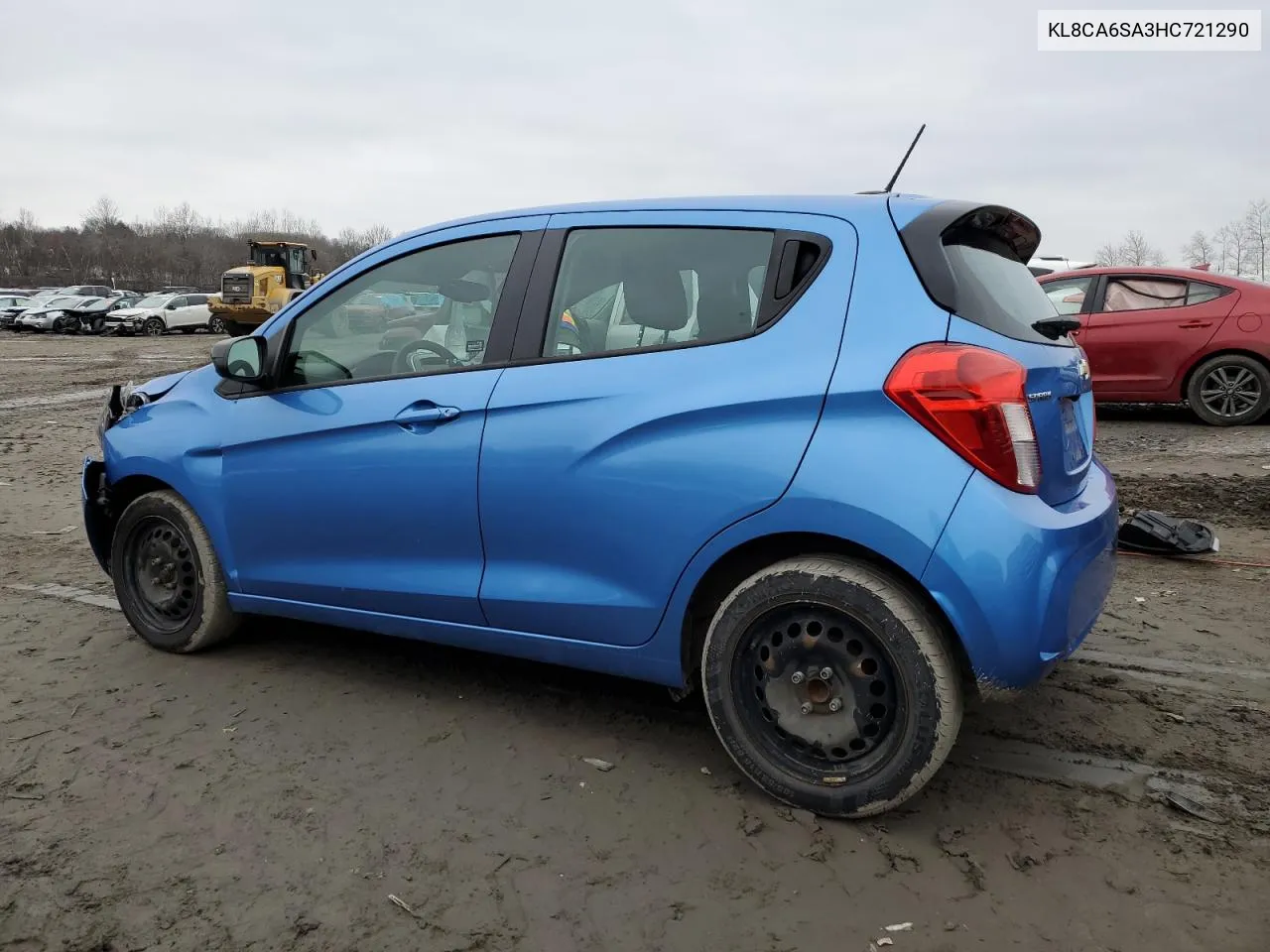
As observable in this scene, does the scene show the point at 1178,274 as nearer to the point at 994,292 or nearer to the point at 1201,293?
the point at 1201,293

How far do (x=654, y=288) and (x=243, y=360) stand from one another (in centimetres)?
169

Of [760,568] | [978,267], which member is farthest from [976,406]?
[760,568]

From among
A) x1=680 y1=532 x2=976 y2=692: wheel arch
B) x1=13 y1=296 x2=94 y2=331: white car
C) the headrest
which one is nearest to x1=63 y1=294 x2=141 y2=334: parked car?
x1=13 y1=296 x2=94 y2=331: white car

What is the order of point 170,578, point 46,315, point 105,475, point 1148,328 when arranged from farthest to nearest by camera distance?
point 46,315 < point 1148,328 < point 105,475 < point 170,578

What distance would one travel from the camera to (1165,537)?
17.6 ft

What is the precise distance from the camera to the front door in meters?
3.28

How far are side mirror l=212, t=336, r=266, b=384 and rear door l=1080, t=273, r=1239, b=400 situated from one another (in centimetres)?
810

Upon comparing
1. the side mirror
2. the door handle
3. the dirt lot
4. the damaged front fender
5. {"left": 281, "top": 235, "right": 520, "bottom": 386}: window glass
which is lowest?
the dirt lot

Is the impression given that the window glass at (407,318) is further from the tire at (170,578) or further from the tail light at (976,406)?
the tail light at (976,406)

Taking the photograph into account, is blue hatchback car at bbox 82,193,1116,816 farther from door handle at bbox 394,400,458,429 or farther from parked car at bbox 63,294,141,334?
parked car at bbox 63,294,141,334

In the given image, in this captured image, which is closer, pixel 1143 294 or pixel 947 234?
pixel 947 234

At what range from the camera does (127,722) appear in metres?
3.47

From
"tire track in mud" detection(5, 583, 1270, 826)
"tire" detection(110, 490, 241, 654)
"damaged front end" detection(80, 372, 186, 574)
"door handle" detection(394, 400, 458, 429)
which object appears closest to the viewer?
"tire track in mud" detection(5, 583, 1270, 826)

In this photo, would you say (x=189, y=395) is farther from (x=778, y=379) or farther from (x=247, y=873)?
(x=778, y=379)
